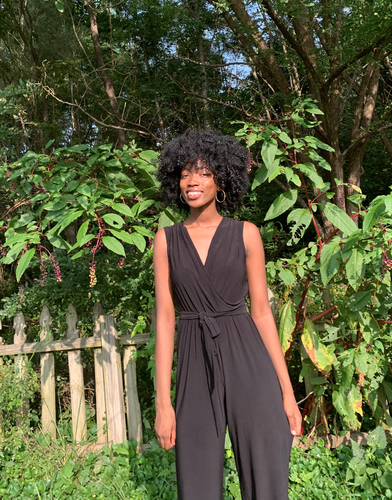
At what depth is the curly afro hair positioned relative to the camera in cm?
187

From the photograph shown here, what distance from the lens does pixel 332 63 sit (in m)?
5.00

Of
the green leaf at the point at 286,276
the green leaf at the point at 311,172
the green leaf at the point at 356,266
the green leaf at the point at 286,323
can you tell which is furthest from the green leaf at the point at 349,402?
the green leaf at the point at 311,172

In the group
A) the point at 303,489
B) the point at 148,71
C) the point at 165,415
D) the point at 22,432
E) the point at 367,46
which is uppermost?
the point at 148,71

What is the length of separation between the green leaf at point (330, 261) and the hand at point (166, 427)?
97 cm

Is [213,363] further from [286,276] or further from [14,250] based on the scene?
[14,250]

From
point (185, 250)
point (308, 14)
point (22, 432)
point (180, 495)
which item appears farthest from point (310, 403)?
point (308, 14)

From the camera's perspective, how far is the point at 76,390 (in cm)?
324

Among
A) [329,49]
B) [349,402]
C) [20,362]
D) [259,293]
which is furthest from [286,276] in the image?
[329,49]

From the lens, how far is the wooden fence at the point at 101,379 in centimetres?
316

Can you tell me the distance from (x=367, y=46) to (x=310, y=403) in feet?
11.4

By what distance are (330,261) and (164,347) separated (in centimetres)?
94

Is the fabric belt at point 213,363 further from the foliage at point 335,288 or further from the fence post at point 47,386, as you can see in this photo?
the fence post at point 47,386

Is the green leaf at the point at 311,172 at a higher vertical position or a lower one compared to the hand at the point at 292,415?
higher

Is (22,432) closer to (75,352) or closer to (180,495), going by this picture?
(75,352)
